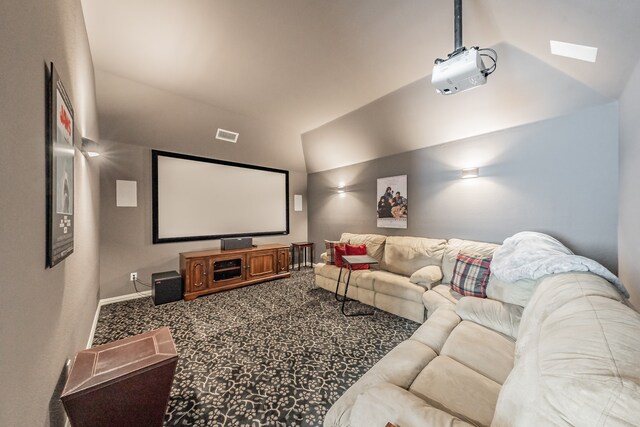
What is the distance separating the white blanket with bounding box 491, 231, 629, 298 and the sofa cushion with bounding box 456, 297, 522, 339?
31 centimetres

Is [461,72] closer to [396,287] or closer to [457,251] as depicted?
[457,251]

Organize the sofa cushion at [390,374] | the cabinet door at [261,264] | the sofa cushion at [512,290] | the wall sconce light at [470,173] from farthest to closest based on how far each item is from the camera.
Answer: the cabinet door at [261,264]
the wall sconce light at [470,173]
the sofa cushion at [512,290]
the sofa cushion at [390,374]

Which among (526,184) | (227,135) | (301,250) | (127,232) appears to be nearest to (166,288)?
(127,232)

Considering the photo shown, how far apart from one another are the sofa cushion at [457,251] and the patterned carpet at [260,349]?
0.83m

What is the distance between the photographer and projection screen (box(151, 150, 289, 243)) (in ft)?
13.2

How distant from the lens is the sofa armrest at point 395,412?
2.77 feet

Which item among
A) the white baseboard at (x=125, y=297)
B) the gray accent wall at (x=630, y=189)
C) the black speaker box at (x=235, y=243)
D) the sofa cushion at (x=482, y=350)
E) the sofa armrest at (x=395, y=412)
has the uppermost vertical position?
the gray accent wall at (x=630, y=189)

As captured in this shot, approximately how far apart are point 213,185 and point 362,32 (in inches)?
144

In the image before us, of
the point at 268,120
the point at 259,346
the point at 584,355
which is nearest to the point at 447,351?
the point at 584,355

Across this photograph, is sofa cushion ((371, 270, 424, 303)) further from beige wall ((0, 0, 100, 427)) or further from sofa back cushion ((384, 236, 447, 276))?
beige wall ((0, 0, 100, 427))

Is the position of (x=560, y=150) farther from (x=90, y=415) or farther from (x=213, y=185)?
(x=213, y=185)

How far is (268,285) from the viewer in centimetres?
445

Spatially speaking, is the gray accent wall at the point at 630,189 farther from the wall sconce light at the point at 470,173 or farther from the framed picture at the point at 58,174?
the framed picture at the point at 58,174

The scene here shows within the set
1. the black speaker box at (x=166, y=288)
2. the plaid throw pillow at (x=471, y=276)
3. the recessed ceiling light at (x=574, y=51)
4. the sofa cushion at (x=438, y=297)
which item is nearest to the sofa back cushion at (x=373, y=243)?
the sofa cushion at (x=438, y=297)
